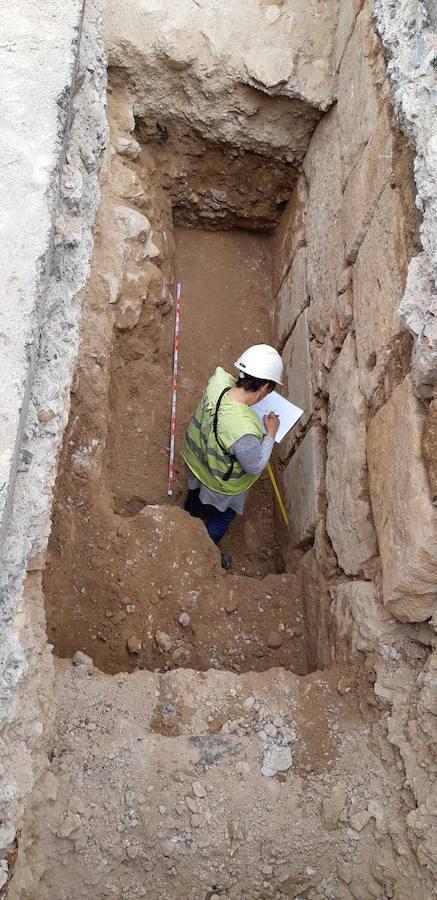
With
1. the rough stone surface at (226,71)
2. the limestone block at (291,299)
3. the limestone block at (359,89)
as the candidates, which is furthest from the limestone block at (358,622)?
the rough stone surface at (226,71)

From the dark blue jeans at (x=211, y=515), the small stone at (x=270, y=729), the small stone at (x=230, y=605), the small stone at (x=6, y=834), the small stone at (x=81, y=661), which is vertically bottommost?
the small stone at (x=230, y=605)

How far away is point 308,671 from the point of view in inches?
137

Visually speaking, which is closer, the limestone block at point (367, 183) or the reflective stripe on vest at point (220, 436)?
the limestone block at point (367, 183)

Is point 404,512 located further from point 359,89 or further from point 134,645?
point 359,89

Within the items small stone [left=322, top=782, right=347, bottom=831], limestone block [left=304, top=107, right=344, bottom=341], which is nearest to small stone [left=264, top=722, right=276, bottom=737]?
small stone [left=322, top=782, right=347, bottom=831]

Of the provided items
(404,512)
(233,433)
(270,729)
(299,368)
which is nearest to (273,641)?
(270,729)

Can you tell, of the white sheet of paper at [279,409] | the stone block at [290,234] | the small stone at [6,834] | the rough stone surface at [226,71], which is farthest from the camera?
the stone block at [290,234]

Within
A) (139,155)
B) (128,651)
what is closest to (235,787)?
(128,651)

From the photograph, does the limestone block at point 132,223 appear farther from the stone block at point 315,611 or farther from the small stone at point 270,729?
the small stone at point 270,729

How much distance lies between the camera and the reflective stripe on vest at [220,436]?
3551 mm

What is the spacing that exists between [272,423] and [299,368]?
67cm

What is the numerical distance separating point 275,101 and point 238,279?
4.25 feet

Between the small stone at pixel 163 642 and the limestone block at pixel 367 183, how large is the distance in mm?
2084

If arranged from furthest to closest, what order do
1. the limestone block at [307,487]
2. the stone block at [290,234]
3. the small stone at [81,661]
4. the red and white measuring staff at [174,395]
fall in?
the stone block at [290,234], the red and white measuring staff at [174,395], the limestone block at [307,487], the small stone at [81,661]
